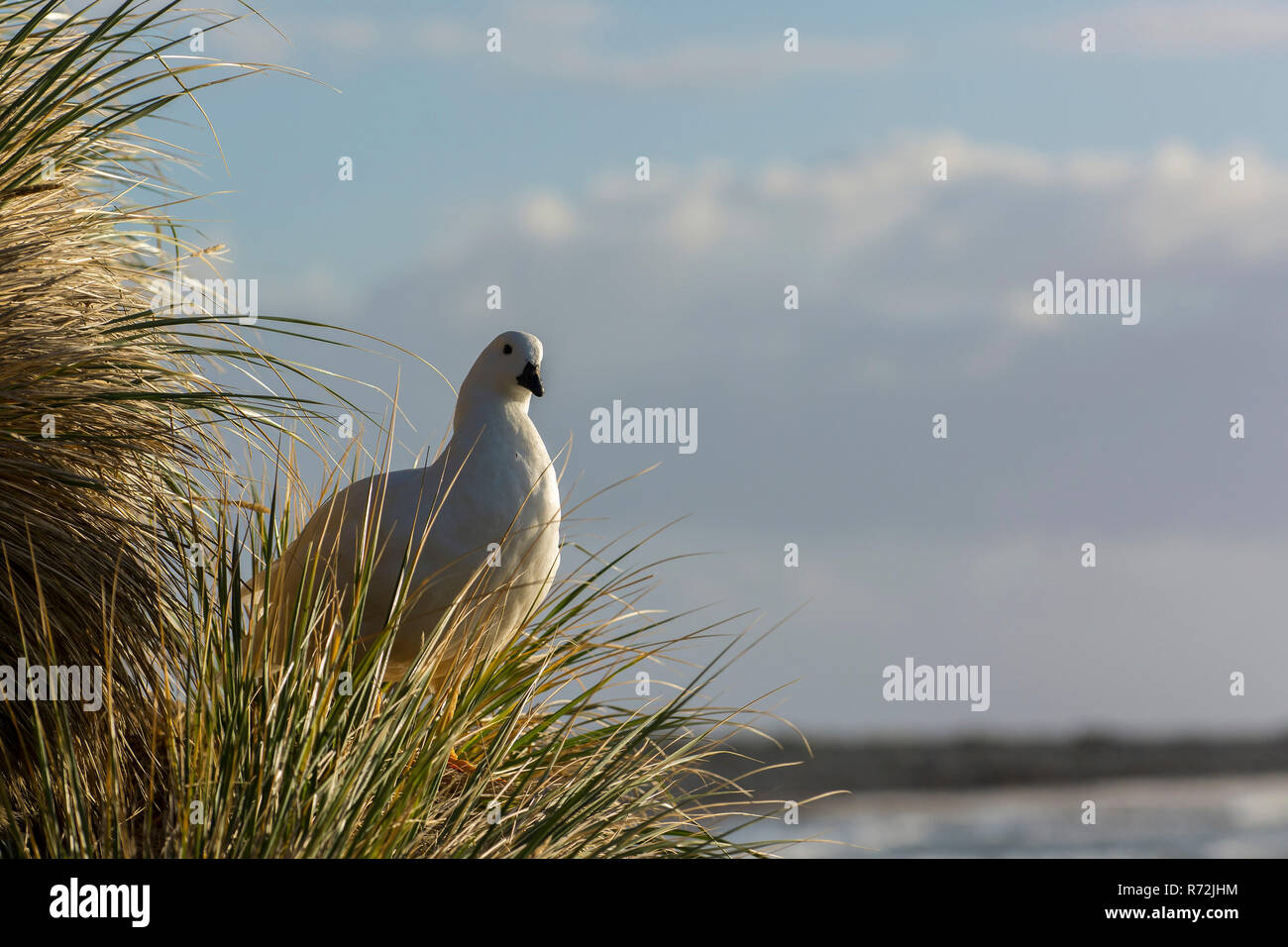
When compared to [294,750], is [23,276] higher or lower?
higher

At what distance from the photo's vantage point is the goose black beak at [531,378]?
4125 mm

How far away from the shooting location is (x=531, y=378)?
4137 millimetres

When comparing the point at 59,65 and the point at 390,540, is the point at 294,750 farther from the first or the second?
the point at 59,65

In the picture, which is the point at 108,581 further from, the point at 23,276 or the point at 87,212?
the point at 87,212

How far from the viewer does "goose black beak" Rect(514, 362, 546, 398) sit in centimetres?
412
